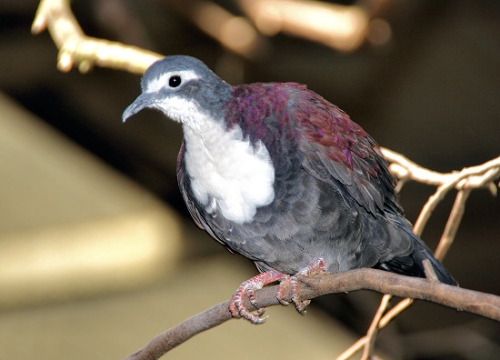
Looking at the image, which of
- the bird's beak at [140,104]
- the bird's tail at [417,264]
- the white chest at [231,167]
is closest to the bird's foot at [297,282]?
the white chest at [231,167]

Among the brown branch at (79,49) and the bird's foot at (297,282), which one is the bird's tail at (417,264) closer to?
the bird's foot at (297,282)

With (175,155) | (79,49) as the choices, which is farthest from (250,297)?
(175,155)

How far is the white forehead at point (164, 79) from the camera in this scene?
6.34 ft

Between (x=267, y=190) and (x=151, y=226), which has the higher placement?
(x=151, y=226)

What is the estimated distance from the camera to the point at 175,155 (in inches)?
142

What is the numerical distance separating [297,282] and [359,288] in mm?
422

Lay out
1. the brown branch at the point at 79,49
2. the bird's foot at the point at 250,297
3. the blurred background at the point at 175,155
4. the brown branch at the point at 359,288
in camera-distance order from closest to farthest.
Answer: the brown branch at the point at 359,288 → the bird's foot at the point at 250,297 → the brown branch at the point at 79,49 → the blurred background at the point at 175,155

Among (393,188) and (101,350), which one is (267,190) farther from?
(101,350)

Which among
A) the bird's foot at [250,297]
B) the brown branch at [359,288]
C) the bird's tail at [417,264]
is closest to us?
the brown branch at [359,288]

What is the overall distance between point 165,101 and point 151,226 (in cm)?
285

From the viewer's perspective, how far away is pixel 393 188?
2266mm

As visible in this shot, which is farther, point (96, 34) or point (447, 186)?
point (96, 34)

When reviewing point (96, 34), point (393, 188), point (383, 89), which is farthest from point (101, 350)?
point (393, 188)

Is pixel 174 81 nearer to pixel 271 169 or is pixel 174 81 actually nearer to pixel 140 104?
pixel 140 104
